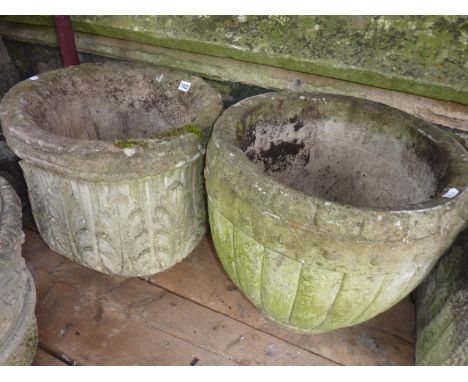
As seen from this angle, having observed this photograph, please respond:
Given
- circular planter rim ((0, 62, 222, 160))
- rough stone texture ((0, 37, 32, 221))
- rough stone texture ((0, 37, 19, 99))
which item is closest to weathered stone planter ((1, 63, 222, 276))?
circular planter rim ((0, 62, 222, 160))

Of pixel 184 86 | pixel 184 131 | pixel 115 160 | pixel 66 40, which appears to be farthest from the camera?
pixel 66 40

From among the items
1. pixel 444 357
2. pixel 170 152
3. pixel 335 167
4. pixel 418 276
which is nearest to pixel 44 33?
pixel 170 152

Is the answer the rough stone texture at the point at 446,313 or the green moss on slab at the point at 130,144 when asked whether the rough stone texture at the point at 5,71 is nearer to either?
the green moss on slab at the point at 130,144

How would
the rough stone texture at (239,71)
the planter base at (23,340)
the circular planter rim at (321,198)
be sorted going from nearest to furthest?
1. the circular planter rim at (321,198)
2. the planter base at (23,340)
3. the rough stone texture at (239,71)

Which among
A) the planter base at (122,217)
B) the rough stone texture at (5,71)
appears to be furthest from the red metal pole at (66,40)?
the planter base at (122,217)

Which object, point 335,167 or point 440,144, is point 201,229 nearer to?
point 335,167

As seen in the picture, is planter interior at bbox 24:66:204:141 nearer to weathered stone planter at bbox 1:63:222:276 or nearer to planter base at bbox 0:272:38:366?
weathered stone planter at bbox 1:63:222:276

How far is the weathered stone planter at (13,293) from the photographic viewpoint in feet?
3.90

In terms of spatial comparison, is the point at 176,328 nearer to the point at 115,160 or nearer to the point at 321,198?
the point at 115,160

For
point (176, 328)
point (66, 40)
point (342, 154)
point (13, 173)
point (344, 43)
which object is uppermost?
point (344, 43)

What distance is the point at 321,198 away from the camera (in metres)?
1.16

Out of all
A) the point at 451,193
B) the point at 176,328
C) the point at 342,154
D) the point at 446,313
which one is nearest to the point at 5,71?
the point at 176,328

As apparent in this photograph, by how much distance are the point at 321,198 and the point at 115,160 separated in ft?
2.20

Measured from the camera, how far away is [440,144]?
138cm
